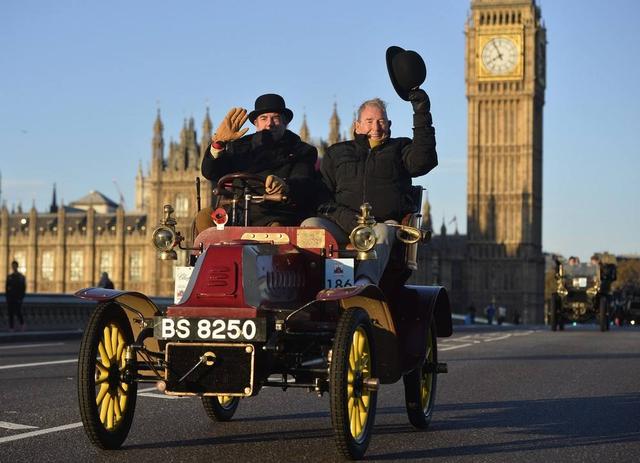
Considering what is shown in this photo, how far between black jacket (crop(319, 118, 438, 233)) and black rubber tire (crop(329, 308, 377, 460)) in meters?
1.19

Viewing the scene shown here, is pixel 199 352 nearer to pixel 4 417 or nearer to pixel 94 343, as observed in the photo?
pixel 94 343

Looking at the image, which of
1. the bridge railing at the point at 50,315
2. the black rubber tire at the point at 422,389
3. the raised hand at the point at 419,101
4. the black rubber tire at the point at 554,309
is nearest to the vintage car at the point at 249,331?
the black rubber tire at the point at 422,389

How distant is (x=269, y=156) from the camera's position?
742 cm

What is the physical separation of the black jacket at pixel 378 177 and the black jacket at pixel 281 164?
16cm

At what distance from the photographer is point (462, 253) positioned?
343 feet

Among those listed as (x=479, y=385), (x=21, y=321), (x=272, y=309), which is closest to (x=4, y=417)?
(x=272, y=309)

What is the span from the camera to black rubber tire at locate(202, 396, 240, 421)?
7.01m

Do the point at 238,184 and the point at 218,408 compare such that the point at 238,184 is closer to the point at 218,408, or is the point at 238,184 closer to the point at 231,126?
the point at 231,126

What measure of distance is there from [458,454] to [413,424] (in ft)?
3.32

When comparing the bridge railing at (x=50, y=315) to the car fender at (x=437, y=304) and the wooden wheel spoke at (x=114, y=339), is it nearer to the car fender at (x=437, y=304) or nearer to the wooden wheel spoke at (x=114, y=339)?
the car fender at (x=437, y=304)

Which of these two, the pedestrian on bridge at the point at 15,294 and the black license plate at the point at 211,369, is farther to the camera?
the pedestrian on bridge at the point at 15,294

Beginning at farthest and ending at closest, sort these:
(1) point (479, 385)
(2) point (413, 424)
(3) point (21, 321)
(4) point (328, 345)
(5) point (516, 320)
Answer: (5) point (516, 320) → (3) point (21, 321) → (1) point (479, 385) → (2) point (413, 424) → (4) point (328, 345)

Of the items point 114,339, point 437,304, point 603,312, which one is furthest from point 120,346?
point 603,312

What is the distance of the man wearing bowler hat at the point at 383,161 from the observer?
699 centimetres
